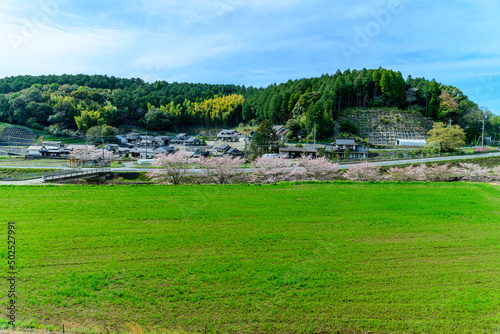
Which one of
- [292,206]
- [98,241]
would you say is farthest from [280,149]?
[98,241]

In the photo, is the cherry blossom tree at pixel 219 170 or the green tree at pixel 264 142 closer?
the cherry blossom tree at pixel 219 170

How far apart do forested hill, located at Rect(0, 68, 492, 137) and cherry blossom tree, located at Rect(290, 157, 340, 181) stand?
80.3 ft

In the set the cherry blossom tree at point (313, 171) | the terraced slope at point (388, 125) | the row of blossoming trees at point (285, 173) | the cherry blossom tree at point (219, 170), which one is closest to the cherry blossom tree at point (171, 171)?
the row of blossoming trees at point (285, 173)

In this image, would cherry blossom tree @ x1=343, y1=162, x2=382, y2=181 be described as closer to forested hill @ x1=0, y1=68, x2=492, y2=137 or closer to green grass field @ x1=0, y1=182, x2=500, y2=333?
green grass field @ x1=0, y1=182, x2=500, y2=333

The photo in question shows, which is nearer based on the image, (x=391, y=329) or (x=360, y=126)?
(x=391, y=329)

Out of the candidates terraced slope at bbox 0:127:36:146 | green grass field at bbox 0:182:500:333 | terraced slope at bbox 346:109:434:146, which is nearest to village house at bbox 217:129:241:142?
terraced slope at bbox 346:109:434:146

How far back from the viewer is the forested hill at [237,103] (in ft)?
177

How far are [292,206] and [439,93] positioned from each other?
56969mm

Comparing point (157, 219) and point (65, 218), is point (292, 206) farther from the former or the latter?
point (65, 218)

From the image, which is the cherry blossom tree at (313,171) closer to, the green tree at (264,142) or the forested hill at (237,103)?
the green tree at (264,142)

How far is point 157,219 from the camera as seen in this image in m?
10.9

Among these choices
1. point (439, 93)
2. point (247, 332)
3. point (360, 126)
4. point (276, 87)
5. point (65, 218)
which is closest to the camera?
point (247, 332)

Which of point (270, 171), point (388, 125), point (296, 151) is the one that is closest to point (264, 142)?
point (296, 151)

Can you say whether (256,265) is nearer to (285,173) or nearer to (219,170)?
(219,170)
